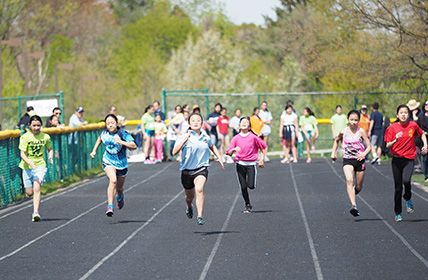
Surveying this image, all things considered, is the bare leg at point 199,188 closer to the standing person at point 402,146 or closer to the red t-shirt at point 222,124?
the standing person at point 402,146

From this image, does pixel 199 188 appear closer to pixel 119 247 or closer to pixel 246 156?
pixel 119 247

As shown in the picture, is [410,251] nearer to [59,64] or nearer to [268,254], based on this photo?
[268,254]

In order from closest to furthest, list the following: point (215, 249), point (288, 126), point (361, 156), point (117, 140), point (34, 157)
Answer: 1. point (215, 249)
2. point (117, 140)
3. point (361, 156)
4. point (34, 157)
5. point (288, 126)

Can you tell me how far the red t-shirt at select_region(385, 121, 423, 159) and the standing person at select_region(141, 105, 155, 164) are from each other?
19015mm

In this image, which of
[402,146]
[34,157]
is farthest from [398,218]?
[34,157]

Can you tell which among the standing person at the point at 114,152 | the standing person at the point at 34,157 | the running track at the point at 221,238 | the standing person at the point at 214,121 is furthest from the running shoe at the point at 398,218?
the standing person at the point at 214,121

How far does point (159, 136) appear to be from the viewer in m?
35.5

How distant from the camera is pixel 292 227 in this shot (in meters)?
16.6

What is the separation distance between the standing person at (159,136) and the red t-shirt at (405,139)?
61.7 ft

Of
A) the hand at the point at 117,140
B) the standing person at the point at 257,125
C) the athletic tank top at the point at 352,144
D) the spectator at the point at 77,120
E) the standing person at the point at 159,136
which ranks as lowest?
the standing person at the point at 159,136

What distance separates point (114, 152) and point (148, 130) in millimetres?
18125

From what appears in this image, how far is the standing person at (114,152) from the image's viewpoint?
17461 millimetres

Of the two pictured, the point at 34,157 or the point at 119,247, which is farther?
the point at 34,157

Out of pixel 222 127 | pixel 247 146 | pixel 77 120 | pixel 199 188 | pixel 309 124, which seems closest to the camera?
pixel 199 188
